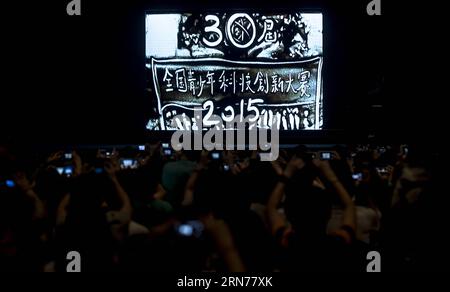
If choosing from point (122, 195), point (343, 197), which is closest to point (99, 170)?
point (122, 195)

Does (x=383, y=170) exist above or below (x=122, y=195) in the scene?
below

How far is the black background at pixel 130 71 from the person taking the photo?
1209 cm

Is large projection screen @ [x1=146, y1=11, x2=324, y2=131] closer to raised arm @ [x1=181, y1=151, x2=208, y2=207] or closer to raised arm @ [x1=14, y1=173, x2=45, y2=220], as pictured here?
raised arm @ [x1=181, y1=151, x2=208, y2=207]

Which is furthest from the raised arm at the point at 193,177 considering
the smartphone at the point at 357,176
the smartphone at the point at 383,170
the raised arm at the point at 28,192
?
the smartphone at the point at 383,170

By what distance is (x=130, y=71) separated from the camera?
504 inches

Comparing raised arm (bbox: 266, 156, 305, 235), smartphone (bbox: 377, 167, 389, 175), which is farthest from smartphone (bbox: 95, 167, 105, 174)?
smartphone (bbox: 377, 167, 389, 175)

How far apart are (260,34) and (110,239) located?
10055 mm

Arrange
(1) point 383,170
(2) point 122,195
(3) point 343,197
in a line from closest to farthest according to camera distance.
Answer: (3) point 343,197 < (2) point 122,195 < (1) point 383,170

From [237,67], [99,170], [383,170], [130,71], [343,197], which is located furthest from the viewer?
[130,71]

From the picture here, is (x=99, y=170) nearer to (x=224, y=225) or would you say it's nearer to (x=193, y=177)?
(x=193, y=177)

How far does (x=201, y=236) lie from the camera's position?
2.47m

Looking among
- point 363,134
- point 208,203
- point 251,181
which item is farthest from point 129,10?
point 208,203

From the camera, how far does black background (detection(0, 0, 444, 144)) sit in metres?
12.1

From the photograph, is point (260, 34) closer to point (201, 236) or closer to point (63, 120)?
point (63, 120)
